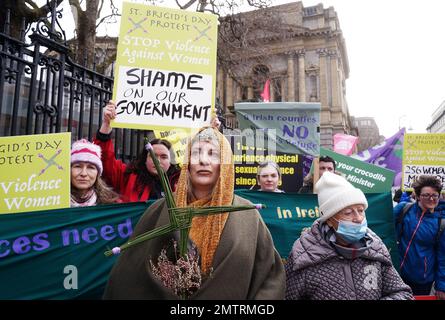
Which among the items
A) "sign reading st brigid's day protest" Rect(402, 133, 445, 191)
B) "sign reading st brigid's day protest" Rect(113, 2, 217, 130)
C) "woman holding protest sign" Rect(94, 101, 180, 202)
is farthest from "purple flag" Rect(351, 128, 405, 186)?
"woman holding protest sign" Rect(94, 101, 180, 202)

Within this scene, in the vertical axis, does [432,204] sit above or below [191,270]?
above

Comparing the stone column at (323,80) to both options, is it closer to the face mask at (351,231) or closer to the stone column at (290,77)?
the stone column at (290,77)

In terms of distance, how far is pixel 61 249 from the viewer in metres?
2.69

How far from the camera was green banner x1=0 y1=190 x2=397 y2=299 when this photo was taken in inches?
101

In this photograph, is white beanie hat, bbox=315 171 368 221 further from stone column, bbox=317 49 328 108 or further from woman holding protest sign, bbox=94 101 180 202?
stone column, bbox=317 49 328 108

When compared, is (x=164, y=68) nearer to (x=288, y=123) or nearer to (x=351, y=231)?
(x=288, y=123)

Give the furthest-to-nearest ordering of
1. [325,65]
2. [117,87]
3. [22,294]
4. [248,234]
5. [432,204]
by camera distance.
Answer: [325,65] < [432,204] < [117,87] < [22,294] < [248,234]

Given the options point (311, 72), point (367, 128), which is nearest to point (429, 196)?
point (311, 72)

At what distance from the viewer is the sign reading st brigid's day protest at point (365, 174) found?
460 centimetres

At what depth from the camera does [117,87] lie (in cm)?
314

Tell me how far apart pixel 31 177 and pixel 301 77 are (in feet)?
108
